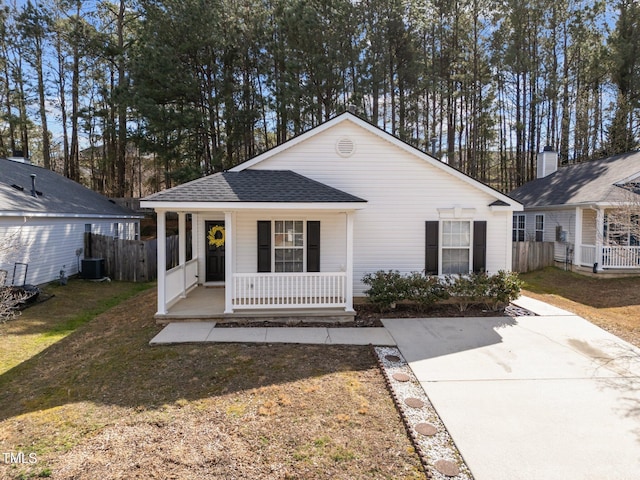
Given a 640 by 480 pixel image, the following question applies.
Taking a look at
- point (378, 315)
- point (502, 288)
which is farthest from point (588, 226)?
A: point (378, 315)

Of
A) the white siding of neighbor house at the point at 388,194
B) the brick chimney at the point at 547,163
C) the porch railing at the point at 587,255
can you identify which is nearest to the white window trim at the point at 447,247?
the white siding of neighbor house at the point at 388,194

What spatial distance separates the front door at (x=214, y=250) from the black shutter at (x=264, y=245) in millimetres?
2332

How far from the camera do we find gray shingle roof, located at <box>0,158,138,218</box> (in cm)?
1194

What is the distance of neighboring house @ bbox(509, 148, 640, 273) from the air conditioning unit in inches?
688

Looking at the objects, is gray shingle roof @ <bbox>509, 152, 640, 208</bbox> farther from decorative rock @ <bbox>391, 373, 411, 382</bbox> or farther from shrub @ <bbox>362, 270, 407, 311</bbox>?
decorative rock @ <bbox>391, 373, 411, 382</bbox>

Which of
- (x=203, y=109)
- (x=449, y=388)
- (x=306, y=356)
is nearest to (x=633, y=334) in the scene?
(x=449, y=388)

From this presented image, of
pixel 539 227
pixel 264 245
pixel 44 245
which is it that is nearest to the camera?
pixel 264 245

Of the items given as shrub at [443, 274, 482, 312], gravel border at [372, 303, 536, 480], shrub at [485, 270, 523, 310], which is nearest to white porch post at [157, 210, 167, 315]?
gravel border at [372, 303, 536, 480]

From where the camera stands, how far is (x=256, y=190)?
8.74 m

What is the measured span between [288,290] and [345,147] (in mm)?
4246

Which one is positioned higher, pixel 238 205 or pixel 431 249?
pixel 238 205

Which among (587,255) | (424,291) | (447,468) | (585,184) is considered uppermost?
(585,184)

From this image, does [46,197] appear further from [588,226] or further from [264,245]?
[588,226]

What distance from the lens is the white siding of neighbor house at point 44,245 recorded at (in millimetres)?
11094
